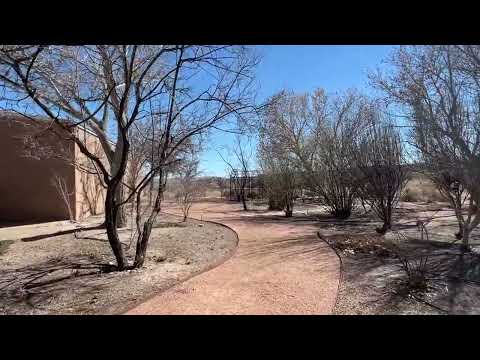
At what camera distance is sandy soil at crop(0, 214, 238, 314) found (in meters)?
3.77

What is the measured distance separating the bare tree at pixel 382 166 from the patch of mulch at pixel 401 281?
176 cm

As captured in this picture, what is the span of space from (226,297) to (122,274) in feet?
6.17

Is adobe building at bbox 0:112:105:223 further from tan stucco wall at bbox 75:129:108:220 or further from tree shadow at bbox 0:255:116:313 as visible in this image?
tree shadow at bbox 0:255:116:313

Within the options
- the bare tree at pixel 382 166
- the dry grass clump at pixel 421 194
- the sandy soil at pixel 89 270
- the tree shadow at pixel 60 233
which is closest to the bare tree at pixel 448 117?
the bare tree at pixel 382 166

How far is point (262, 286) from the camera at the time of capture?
4199 millimetres

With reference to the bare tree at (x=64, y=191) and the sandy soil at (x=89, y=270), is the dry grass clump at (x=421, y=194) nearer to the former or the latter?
the sandy soil at (x=89, y=270)

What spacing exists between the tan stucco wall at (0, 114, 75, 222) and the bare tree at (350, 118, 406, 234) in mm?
9257

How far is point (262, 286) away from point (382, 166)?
5048mm

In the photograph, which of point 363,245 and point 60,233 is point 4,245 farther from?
point 363,245

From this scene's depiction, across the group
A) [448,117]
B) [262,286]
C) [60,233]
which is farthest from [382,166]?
[60,233]

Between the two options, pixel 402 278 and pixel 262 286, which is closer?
pixel 262 286
